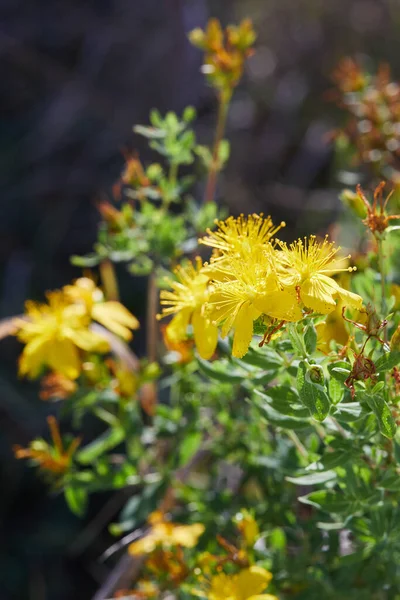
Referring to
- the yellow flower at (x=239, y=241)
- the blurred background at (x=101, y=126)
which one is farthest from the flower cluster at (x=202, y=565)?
the blurred background at (x=101, y=126)

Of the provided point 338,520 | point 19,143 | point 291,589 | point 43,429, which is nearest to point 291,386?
point 338,520

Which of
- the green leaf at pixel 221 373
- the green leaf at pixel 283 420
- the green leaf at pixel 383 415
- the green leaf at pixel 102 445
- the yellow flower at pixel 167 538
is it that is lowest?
the yellow flower at pixel 167 538

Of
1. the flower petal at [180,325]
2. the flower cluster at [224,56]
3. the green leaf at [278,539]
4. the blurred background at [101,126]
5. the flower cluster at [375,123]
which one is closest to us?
the flower petal at [180,325]

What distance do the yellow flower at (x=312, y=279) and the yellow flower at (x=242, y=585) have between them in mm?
534

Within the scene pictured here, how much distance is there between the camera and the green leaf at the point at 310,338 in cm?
96

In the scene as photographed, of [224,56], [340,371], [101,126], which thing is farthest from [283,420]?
[101,126]

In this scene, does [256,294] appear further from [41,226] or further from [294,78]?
[294,78]

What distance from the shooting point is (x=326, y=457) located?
104cm

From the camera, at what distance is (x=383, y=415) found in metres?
0.90

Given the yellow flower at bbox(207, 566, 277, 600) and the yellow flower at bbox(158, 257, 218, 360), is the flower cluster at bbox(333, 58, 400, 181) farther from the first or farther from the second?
the yellow flower at bbox(207, 566, 277, 600)

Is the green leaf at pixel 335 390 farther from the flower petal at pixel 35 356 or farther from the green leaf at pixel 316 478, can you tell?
the flower petal at pixel 35 356

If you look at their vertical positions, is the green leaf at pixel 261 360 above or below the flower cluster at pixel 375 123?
below

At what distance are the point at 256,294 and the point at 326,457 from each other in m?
0.27

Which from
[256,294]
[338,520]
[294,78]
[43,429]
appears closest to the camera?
[256,294]
